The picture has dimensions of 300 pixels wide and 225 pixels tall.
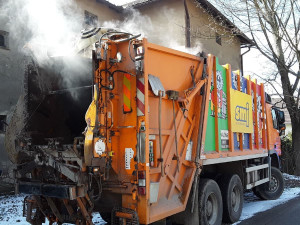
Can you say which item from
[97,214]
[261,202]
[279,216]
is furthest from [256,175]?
[97,214]

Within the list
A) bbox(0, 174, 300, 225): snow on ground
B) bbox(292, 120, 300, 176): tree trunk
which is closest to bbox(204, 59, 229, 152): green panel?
bbox(0, 174, 300, 225): snow on ground

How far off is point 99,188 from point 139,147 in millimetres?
695

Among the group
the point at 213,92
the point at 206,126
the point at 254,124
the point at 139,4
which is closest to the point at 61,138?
the point at 206,126

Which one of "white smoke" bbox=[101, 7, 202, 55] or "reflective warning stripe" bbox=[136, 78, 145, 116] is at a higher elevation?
"white smoke" bbox=[101, 7, 202, 55]

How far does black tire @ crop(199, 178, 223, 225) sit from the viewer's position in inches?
188

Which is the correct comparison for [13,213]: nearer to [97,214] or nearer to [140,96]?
[97,214]

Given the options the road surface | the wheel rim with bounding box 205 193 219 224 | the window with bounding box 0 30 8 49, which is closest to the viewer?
the wheel rim with bounding box 205 193 219 224

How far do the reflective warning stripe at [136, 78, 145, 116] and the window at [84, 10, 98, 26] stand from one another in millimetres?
8403

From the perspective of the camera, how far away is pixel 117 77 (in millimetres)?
4039

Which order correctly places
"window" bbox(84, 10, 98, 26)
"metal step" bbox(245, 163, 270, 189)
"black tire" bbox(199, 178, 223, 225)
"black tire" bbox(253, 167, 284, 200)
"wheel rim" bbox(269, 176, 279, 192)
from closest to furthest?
"black tire" bbox(199, 178, 223, 225) < "metal step" bbox(245, 163, 270, 189) < "black tire" bbox(253, 167, 284, 200) < "wheel rim" bbox(269, 176, 279, 192) < "window" bbox(84, 10, 98, 26)

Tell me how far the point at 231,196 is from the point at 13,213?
4.22 metres

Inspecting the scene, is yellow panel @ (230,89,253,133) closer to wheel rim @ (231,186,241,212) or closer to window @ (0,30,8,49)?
wheel rim @ (231,186,241,212)

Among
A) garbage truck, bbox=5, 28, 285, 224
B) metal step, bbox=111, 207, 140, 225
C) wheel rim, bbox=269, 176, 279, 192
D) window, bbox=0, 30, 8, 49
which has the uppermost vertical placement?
window, bbox=0, 30, 8, 49

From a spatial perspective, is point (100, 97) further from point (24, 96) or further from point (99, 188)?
point (24, 96)
